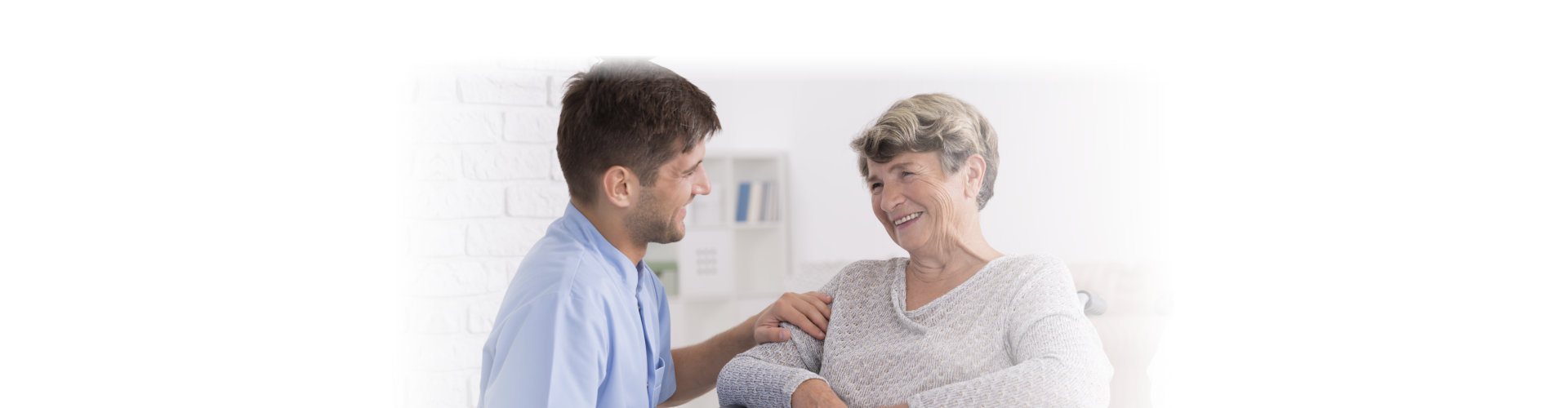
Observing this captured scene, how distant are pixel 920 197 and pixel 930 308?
19 centimetres

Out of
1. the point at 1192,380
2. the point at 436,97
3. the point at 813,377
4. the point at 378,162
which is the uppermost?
the point at 436,97

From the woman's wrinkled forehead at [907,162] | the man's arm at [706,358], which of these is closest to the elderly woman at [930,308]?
the woman's wrinkled forehead at [907,162]

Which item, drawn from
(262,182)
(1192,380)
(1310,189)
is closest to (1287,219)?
(1310,189)

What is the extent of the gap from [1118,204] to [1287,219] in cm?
225

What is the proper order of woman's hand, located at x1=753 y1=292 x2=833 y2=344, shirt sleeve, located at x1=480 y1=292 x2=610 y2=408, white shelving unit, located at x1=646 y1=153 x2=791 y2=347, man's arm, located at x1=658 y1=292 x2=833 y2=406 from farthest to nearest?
white shelving unit, located at x1=646 y1=153 x2=791 y2=347, man's arm, located at x1=658 y1=292 x2=833 y2=406, woman's hand, located at x1=753 y1=292 x2=833 y2=344, shirt sleeve, located at x1=480 y1=292 x2=610 y2=408

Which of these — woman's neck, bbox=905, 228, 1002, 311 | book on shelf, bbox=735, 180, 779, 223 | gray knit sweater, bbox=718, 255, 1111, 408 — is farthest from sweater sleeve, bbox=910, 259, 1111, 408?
book on shelf, bbox=735, 180, 779, 223

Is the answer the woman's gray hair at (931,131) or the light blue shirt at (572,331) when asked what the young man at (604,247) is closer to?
the light blue shirt at (572,331)

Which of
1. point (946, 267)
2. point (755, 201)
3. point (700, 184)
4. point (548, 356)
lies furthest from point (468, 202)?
point (755, 201)

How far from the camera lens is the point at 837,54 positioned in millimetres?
2039

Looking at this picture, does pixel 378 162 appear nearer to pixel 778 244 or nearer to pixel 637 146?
pixel 637 146

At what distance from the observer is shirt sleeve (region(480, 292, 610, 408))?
1.25 meters

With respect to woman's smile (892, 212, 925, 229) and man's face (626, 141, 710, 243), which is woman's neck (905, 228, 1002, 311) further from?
man's face (626, 141, 710, 243)

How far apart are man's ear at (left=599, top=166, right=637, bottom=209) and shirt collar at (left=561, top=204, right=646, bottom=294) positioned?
53mm

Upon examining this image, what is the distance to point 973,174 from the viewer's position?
1.58 m
